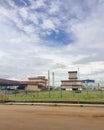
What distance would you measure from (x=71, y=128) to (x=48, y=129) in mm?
1146

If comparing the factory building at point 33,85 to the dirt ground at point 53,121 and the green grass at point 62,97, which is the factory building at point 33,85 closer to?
the green grass at point 62,97

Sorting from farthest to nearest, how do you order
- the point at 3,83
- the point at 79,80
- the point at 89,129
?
1. the point at 79,80
2. the point at 3,83
3. the point at 89,129

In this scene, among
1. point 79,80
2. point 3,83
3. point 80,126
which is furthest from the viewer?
point 79,80

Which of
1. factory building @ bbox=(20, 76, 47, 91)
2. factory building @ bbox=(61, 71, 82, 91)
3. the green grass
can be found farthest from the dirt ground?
factory building @ bbox=(61, 71, 82, 91)

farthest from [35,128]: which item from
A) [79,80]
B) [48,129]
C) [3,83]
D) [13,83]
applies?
[79,80]

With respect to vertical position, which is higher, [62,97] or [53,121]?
[62,97]

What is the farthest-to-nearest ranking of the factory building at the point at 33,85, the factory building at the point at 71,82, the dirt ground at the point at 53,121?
1. the factory building at the point at 71,82
2. the factory building at the point at 33,85
3. the dirt ground at the point at 53,121

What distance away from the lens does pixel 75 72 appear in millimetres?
153000

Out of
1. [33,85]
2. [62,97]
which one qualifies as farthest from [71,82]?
[62,97]

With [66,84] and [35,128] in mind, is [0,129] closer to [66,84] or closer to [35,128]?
[35,128]

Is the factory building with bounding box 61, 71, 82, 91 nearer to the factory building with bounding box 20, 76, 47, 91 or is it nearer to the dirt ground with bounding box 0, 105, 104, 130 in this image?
the factory building with bounding box 20, 76, 47, 91

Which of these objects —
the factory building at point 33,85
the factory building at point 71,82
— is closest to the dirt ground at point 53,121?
the factory building at point 33,85

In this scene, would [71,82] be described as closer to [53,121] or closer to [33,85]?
[33,85]

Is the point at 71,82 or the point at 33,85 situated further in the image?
the point at 71,82
